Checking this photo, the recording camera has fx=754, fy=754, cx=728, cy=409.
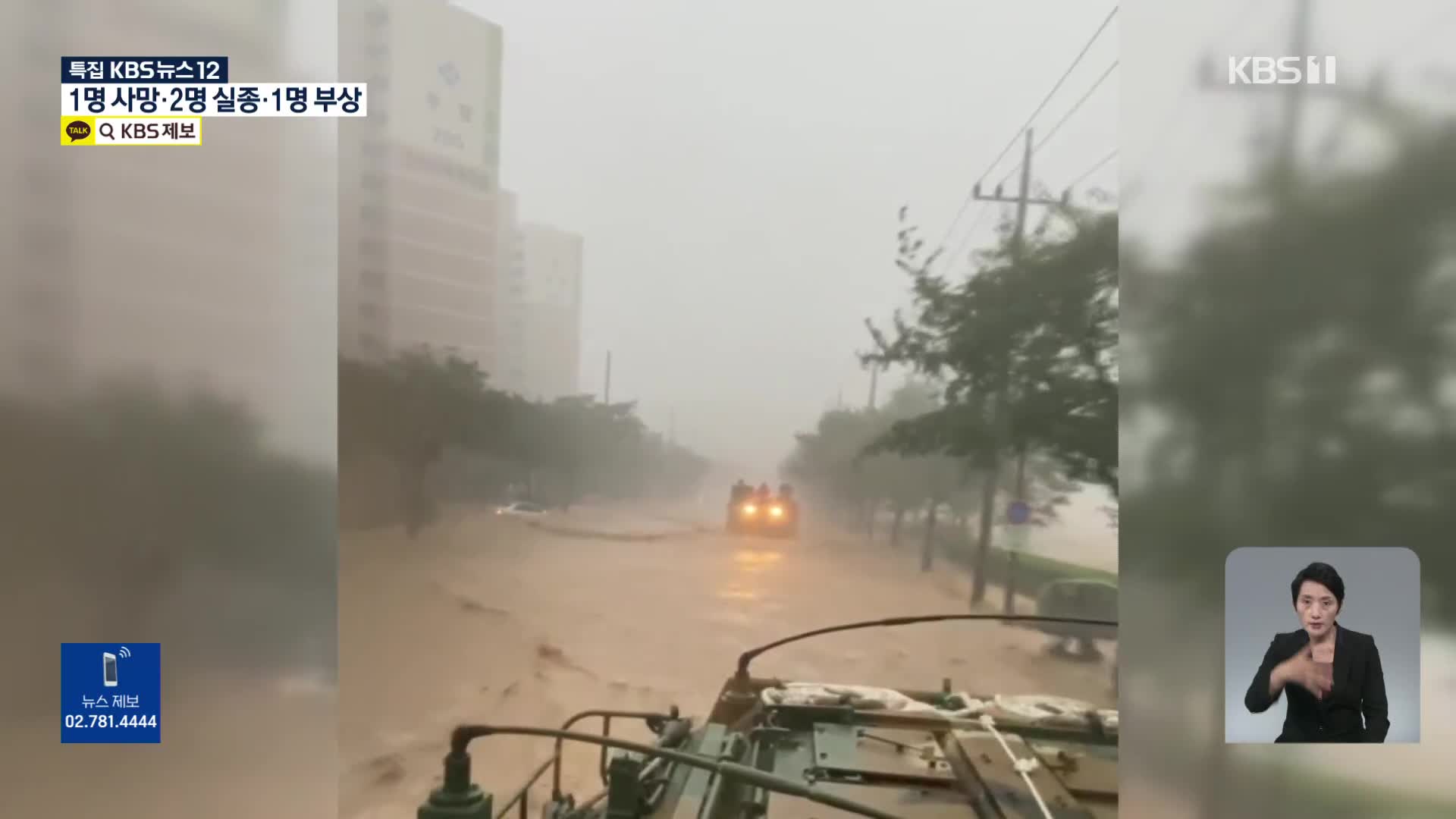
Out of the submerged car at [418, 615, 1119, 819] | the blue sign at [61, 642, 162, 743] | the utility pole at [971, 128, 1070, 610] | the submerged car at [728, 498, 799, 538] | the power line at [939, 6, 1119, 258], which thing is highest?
the power line at [939, 6, 1119, 258]

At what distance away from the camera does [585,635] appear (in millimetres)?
1051

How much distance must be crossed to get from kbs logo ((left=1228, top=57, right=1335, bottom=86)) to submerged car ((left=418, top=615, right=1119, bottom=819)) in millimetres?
744

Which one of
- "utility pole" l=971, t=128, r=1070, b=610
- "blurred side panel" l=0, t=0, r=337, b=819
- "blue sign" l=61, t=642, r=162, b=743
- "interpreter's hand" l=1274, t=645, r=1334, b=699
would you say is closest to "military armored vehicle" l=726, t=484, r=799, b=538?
"utility pole" l=971, t=128, r=1070, b=610

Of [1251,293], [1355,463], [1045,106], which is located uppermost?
[1045,106]

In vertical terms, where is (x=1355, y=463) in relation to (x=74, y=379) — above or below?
below

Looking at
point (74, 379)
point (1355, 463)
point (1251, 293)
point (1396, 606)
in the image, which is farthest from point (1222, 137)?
point (74, 379)

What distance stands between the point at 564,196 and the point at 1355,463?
3.62 ft

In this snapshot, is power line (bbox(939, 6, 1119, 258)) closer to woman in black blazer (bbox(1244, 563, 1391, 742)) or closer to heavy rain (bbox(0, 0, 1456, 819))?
heavy rain (bbox(0, 0, 1456, 819))

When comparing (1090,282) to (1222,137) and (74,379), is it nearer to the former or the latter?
(1222,137)

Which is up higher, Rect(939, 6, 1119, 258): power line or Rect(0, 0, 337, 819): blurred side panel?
Rect(939, 6, 1119, 258): power line

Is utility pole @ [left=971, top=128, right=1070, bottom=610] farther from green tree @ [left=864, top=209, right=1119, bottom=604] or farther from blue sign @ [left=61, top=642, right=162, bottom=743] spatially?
blue sign @ [left=61, top=642, right=162, bottom=743]

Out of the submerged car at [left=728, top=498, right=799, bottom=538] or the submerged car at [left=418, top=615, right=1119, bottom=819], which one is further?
the submerged car at [left=728, top=498, right=799, bottom=538]

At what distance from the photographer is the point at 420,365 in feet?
3.35

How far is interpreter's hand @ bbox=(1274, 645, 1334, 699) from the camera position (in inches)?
38.6
